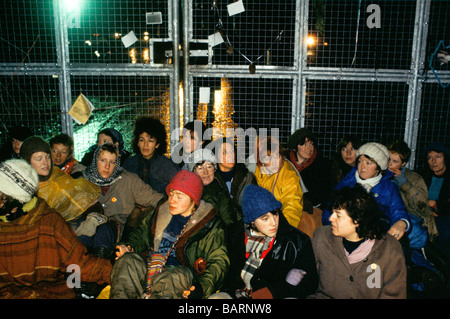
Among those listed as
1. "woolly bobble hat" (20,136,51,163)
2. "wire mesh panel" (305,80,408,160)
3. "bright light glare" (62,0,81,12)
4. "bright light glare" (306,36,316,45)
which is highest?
"bright light glare" (62,0,81,12)

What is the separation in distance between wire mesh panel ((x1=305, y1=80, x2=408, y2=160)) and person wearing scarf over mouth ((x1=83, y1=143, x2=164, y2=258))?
2770mm

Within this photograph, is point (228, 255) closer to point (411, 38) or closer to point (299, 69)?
point (299, 69)

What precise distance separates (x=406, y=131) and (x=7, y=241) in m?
5.19

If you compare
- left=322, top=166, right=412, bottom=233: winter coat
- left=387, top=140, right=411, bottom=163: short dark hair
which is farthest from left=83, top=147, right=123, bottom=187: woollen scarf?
left=387, top=140, right=411, bottom=163: short dark hair

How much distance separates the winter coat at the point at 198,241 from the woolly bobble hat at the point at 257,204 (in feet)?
1.23

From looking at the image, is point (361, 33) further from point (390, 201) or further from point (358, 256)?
point (358, 256)

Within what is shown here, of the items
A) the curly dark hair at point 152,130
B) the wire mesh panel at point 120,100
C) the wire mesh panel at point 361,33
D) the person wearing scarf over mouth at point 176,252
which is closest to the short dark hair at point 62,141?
the wire mesh panel at point 120,100

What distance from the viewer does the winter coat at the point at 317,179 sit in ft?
13.1

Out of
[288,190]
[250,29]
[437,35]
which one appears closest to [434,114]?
[437,35]

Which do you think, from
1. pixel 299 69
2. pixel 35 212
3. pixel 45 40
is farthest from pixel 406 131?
pixel 45 40

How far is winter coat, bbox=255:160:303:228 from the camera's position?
134 inches

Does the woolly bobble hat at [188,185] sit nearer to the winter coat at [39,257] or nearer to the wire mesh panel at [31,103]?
the winter coat at [39,257]

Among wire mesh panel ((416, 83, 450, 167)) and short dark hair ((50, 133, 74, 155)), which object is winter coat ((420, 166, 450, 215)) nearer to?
wire mesh panel ((416, 83, 450, 167))

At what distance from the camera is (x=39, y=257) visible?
229 centimetres
